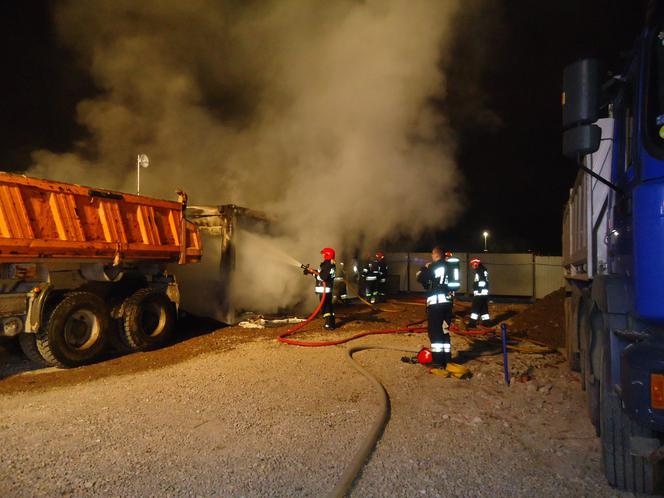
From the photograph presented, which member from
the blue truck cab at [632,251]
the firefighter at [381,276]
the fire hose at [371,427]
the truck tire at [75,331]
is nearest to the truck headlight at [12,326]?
the truck tire at [75,331]

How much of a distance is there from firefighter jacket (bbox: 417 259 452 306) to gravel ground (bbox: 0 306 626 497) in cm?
99

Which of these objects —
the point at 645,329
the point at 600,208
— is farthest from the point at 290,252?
the point at 645,329

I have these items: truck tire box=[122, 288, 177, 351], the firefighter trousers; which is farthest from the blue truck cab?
truck tire box=[122, 288, 177, 351]

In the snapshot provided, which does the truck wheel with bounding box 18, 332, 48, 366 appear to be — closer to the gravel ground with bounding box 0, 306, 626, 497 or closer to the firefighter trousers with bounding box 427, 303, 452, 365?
the gravel ground with bounding box 0, 306, 626, 497

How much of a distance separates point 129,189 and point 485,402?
12308 millimetres

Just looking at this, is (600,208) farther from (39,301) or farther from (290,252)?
(290,252)

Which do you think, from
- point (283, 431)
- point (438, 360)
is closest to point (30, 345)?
point (283, 431)

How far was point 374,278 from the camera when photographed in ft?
47.8

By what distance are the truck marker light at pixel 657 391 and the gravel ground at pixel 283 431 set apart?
976 millimetres

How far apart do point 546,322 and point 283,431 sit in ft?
24.8

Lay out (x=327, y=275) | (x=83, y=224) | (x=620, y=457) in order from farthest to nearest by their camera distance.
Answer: (x=327, y=275) → (x=83, y=224) → (x=620, y=457)

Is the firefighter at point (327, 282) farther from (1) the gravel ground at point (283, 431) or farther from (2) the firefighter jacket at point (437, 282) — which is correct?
(2) the firefighter jacket at point (437, 282)

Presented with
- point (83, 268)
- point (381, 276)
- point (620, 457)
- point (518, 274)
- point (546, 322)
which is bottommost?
point (546, 322)

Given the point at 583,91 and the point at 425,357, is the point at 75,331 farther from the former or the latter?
the point at 583,91
